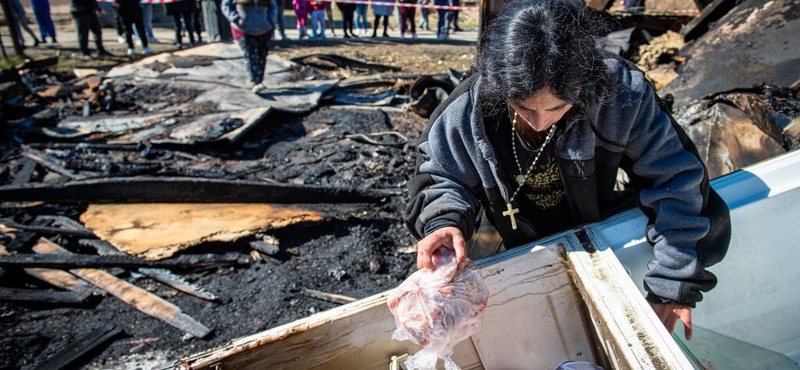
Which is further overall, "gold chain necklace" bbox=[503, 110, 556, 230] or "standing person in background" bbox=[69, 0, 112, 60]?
"standing person in background" bbox=[69, 0, 112, 60]

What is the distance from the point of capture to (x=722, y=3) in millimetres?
5875

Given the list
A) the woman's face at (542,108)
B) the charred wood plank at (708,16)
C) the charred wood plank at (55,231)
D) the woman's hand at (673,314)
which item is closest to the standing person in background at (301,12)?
the charred wood plank at (708,16)

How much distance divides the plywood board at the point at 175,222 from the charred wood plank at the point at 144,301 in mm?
316

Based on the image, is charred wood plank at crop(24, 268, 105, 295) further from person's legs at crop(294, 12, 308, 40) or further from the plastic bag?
person's legs at crop(294, 12, 308, 40)

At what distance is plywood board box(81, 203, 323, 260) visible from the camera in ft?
13.7

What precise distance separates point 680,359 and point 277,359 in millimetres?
1264

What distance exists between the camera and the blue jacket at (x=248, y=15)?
22.9 ft

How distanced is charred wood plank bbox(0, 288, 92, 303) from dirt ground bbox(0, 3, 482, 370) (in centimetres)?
5

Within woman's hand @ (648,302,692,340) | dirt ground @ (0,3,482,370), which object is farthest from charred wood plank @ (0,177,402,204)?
woman's hand @ (648,302,692,340)

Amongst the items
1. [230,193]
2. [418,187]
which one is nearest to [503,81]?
[418,187]

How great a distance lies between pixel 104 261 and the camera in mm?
3924

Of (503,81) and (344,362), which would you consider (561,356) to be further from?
(503,81)

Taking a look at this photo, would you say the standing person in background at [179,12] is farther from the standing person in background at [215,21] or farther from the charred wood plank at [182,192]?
the charred wood plank at [182,192]

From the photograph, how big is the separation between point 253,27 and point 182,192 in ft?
10.6
